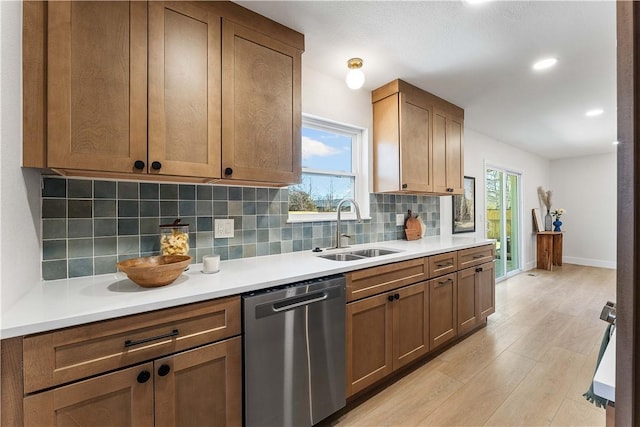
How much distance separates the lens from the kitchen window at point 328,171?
2.31m

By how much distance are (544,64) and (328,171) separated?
198 centimetres

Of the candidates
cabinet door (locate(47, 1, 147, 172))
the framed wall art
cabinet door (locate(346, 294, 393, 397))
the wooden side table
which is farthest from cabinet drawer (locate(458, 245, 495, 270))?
the wooden side table

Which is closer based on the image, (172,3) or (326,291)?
(172,3)

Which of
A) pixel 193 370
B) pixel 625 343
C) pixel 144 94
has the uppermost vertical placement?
pixel 144 94

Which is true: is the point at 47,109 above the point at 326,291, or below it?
above

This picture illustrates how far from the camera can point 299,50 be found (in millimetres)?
1823

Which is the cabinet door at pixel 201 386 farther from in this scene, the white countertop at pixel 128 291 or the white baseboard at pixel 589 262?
the white baseboard at pixel 589 262

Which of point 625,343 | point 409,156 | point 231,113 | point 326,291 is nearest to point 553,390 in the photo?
point 326,291

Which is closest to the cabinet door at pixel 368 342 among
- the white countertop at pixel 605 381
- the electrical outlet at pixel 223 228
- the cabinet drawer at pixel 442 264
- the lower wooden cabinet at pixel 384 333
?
the lower wooden cabinet at pixel 384 333

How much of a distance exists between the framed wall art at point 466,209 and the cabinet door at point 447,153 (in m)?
0.63

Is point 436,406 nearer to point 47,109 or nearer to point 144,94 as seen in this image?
point 144,94

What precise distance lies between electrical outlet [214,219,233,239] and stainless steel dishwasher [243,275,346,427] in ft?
2.20

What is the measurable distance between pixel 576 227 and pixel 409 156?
6064mm

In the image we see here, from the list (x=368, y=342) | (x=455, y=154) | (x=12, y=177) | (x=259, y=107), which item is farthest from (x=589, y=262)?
(x=12, y=177)
